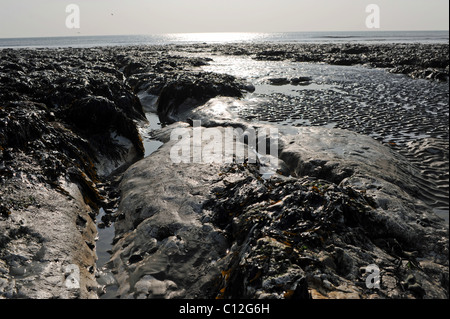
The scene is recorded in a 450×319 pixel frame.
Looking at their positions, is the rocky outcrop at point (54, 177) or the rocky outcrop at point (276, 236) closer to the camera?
the rocky outcrop at point (276, 236)

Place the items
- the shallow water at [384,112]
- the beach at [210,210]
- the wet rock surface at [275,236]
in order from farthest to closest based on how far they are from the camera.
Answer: the shallow water at [384,112] < the beach at [210,210] < the wet rock surface at [275,236]

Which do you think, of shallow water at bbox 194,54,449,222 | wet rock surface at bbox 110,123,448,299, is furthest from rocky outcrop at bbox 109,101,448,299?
shallow water at bbox 194,54,449,222

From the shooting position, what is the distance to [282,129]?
997 cm

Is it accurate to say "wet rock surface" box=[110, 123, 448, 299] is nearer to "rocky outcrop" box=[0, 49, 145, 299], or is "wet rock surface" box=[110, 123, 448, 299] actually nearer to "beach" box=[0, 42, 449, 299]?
"beach" box=[0, 42, 449, 299]

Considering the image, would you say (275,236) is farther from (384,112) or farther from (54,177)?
(384,112)

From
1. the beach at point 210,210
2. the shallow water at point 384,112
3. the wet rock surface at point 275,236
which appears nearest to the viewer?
the wet rock surface at point 275,236

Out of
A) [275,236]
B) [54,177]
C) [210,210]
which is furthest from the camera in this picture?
[54,177]

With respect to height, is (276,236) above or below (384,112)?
below

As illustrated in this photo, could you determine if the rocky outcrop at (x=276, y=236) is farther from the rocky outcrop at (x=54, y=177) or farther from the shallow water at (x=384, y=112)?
the shallow water at (x=384, y=112)

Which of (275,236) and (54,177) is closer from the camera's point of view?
(275,236)

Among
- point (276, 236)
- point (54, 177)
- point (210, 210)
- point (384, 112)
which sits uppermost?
point (384, 112)

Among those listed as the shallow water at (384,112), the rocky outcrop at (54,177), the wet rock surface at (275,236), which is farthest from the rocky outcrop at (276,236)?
the shallow water at (384,112)

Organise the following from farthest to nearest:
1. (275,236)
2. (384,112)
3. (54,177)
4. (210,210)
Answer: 1. (384,112)
2. (54,177)
3. (210,210)
4. (275,236)

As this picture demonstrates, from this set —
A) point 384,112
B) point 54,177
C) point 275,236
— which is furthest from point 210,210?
point 384,112
